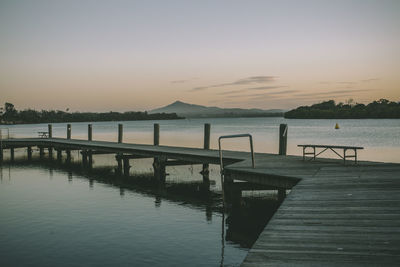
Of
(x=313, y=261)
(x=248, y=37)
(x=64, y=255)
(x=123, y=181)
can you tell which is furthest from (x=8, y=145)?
(x=313, y=261)

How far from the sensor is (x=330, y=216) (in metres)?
5.64

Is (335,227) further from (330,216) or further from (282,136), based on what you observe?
(282,136)

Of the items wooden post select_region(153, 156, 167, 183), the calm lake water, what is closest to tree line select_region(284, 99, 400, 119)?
the calm lake water

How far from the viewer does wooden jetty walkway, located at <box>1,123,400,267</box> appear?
13.1 ft

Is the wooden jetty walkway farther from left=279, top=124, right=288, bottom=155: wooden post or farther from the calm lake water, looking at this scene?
the calm lake water

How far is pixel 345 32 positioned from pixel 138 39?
1635cm

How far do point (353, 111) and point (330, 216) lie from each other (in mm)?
139675

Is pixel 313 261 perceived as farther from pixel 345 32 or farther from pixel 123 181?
pixel 345 32

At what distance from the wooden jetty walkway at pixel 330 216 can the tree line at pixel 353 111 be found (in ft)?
423

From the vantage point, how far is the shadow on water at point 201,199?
9.77 metres

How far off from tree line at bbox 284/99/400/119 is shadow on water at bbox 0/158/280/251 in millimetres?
124718

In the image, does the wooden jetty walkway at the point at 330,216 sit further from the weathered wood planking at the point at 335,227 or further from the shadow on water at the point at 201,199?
the shadow on water at the point at 201,199

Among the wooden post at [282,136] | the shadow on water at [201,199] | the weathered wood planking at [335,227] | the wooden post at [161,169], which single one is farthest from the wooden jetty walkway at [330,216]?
the wooden post at [161,169]

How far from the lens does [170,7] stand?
25.4 m
